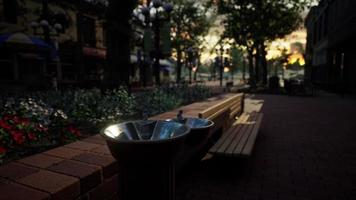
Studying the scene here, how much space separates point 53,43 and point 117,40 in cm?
1011

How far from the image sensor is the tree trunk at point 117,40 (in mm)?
5945

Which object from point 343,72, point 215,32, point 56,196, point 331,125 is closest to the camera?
point 56,196

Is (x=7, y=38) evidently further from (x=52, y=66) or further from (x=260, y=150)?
(x=260, y=150)

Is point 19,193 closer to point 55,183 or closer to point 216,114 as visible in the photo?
point 55,183

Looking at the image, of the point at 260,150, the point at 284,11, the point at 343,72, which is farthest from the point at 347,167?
the point at 284,11

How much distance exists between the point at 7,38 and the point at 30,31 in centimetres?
642

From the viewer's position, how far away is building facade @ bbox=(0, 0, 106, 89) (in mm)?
13258

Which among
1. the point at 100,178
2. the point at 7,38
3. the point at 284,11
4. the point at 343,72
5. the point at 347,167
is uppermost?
the point at 284,11

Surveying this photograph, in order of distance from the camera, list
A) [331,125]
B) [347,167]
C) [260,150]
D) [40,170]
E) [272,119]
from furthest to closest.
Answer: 1. [272,119]
2. [331,125]
3. [260,150]
4. [347,167]
5. [40,170]

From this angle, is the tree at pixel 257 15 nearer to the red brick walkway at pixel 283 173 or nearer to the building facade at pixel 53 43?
the building facade at pixel 53 43

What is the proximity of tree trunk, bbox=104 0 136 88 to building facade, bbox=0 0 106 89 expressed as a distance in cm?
689

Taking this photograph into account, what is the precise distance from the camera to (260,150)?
16.4ft

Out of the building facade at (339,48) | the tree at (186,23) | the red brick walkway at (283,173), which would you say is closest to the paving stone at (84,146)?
the red brick walkway at (283,173)

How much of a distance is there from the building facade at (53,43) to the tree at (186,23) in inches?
473
